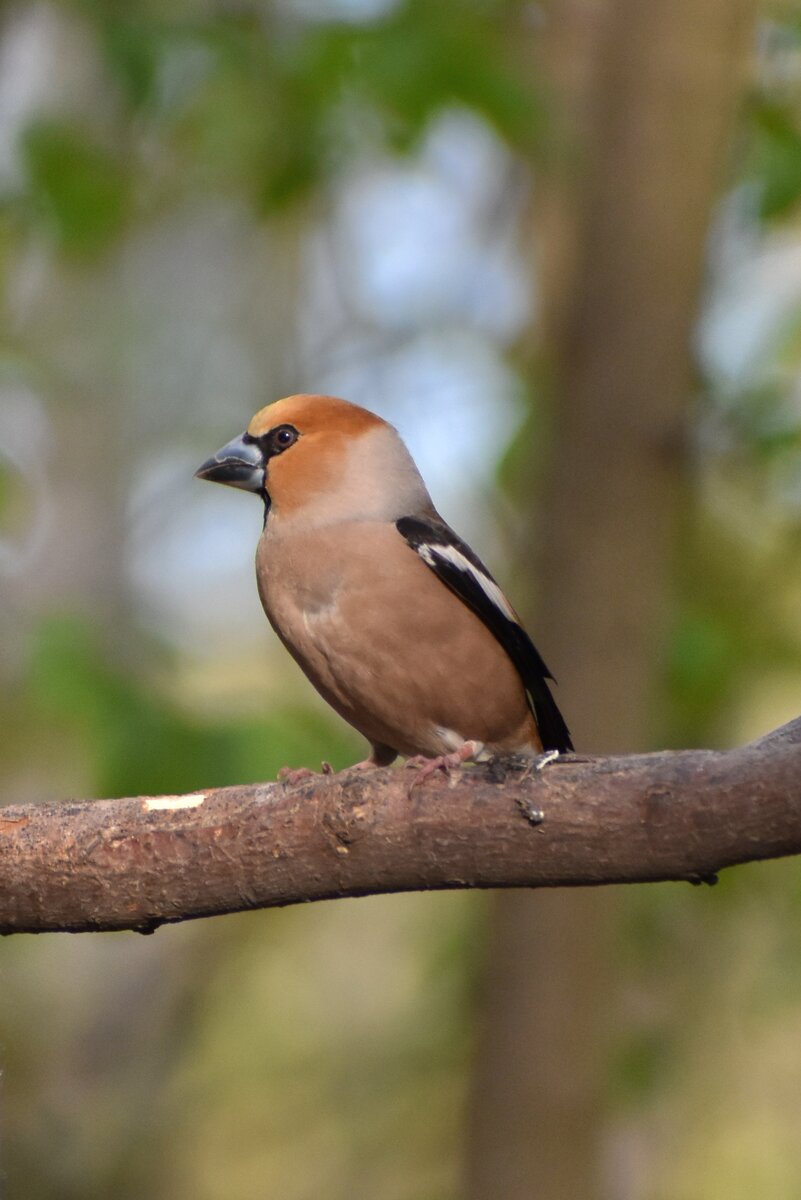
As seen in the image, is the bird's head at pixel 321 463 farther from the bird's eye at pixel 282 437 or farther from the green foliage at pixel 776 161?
the green foliage at pixel 776 161

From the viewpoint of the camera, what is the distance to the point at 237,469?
5066 mm

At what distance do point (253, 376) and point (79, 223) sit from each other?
3996mm

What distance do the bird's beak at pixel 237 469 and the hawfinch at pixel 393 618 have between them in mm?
121

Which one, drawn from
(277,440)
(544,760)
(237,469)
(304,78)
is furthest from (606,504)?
(544,760)

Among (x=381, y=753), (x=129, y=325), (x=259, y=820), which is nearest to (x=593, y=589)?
(x=381, y=753)

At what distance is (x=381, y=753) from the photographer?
4957mm

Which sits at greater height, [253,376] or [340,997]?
[253,376]

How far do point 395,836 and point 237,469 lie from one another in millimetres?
2161

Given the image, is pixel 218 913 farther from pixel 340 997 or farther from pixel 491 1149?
pixel 340 997

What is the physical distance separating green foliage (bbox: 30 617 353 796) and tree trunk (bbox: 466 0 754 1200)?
41.6 inches

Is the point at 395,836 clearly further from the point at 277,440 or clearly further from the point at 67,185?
the point at 67,185

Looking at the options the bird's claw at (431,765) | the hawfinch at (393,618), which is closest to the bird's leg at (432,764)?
the bird's claw at (431,765)

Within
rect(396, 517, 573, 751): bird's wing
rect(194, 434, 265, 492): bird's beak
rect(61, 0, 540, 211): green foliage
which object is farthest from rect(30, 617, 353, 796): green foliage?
rect(61, 0, 540, 211): green foliage

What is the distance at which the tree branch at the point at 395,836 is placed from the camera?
A: 2797 mm
